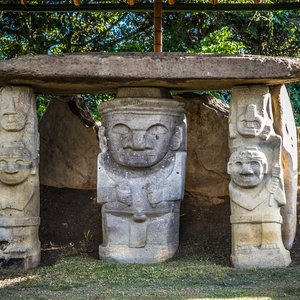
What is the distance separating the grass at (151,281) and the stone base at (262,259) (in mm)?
Answer: 119

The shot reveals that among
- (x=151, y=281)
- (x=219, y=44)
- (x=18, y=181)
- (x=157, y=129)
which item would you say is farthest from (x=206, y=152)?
(x=219, y=44)

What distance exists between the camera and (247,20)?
12609mm

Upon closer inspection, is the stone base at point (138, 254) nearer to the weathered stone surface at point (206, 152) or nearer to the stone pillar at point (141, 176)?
the stone pillar at point (141, 176)

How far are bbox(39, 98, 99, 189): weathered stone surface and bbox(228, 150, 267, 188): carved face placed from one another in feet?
6.85

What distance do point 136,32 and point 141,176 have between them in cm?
525

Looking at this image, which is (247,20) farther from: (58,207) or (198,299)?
(198,299)

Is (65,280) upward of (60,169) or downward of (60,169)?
downward

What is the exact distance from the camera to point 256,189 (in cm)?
723

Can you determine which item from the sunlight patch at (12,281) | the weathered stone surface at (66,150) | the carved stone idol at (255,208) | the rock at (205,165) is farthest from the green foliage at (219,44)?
the sunlight patch at (12,281)

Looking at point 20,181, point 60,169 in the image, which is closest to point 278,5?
point 60,169

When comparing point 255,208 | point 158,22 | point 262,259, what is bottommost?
point 262,259

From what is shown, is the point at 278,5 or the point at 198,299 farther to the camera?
the point at 278,5

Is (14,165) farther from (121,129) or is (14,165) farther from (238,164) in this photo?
(238,164)

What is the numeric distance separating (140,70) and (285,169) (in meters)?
1.66
